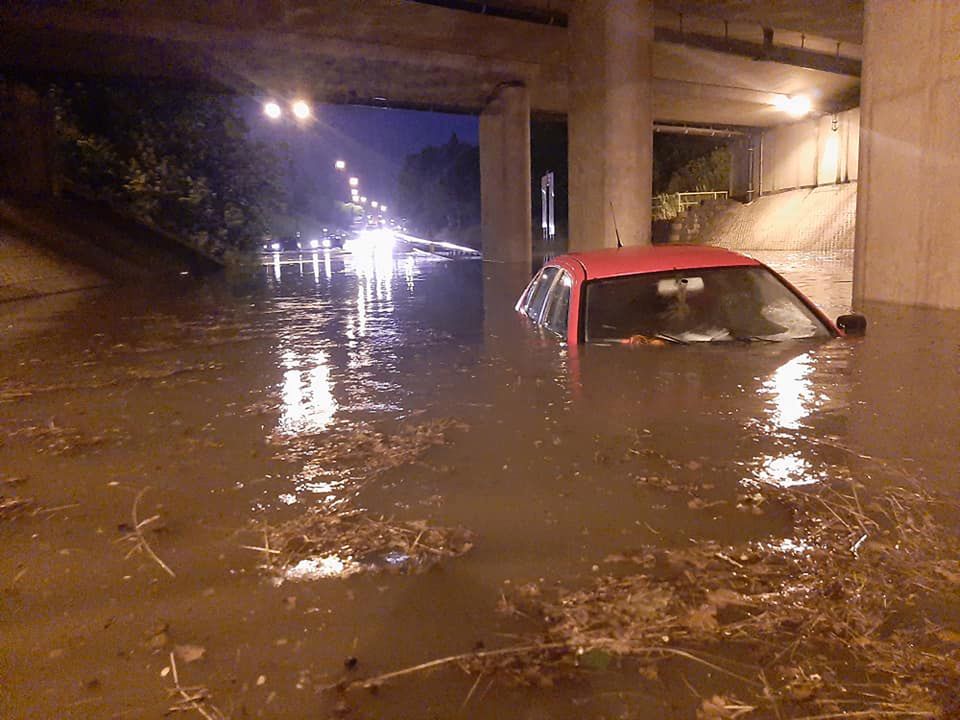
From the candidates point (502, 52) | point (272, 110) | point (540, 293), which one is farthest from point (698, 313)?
point (272, 110)

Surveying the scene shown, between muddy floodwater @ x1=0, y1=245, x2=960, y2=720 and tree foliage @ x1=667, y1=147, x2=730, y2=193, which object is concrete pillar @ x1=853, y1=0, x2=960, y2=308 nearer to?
muddy floodwater @ x1=0, y1=245, x2=960, y2=720

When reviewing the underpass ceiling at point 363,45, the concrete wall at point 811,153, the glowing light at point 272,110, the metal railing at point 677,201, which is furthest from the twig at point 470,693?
the metal railing at point 677,201

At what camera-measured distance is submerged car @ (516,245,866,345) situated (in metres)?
6.45

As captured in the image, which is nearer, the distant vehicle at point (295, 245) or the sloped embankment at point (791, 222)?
the sloped embankment at point (791, 222)

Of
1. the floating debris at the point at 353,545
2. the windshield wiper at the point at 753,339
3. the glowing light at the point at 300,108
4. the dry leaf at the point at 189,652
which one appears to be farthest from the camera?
the glowing light at the point at 300,108

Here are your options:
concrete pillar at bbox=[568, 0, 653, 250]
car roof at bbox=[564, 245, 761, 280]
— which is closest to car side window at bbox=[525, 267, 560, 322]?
car roof at bbox=[564, 245, 761, 280]

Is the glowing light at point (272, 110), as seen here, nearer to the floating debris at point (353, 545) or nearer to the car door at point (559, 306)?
the car door at point (559, 306)

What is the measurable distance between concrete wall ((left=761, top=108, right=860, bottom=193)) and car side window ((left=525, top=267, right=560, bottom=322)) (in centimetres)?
2986

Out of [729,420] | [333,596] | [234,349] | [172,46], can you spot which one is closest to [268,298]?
[234,349]

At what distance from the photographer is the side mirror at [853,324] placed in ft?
21.0

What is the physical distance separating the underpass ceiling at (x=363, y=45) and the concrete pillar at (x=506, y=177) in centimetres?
109

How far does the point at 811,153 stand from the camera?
3794cm

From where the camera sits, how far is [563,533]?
11.1 ft

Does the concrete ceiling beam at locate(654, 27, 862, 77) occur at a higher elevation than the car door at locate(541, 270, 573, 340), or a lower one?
higher
